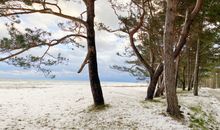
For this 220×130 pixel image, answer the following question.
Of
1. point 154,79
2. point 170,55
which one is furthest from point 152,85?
point 170,55

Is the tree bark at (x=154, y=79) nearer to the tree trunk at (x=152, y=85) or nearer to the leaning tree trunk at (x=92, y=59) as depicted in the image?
the tree trunk at (x=152, y=85)

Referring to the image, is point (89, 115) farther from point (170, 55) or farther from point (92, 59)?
point (170, 55)

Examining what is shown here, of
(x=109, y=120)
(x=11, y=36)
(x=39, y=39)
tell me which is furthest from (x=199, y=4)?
(x=11, y=36)

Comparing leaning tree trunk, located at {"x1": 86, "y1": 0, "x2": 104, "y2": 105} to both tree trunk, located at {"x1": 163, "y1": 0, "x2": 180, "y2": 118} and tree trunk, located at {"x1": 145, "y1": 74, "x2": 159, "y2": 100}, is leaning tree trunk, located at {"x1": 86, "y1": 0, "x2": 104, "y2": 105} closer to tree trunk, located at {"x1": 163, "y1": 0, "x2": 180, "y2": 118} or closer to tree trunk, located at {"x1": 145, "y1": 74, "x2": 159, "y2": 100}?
tree trunk, located at {"x1": 163, "y1": 0, "x2": 180, "y2": 118}

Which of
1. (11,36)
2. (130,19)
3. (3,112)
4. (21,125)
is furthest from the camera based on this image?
(130,19)

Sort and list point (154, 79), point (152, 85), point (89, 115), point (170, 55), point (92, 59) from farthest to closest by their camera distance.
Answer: point (152, 85) → point (154, 79) → point (92, 59) → point (89, 115) → point (170, 55)

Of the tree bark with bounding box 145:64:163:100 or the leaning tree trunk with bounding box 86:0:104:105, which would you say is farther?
the tree bark with bounding box 145:64:163:100

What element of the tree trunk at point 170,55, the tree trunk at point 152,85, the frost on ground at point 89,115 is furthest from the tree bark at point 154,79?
the tree trunk at point 170,55

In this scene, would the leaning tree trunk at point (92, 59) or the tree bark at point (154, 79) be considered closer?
the leaning tree trunk at point (92, 59)

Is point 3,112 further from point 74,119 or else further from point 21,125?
point 74,119

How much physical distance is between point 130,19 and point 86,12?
15.2 feet

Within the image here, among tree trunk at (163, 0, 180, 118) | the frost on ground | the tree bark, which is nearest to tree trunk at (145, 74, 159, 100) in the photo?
the tree bark

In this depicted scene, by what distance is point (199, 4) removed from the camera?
15109 millimetres

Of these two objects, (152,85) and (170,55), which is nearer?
(170,55)
